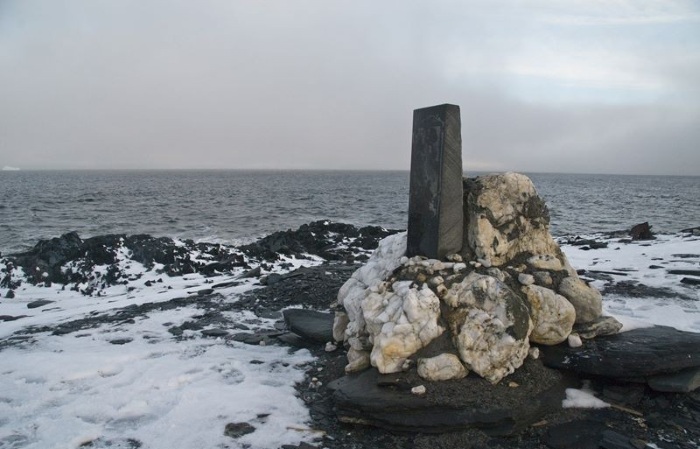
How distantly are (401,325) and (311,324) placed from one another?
8.44ft

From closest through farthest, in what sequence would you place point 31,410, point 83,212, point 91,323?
point 31,410
point 91,323
point 83,212

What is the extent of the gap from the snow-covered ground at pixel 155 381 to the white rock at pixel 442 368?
1.48 metres

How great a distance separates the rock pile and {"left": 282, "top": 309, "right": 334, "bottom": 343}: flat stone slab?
1.21ft

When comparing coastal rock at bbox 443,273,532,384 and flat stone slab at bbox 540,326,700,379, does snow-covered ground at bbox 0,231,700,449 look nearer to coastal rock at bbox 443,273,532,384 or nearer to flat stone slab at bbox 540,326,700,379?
flat stone slab at bbox 540,326,700,379

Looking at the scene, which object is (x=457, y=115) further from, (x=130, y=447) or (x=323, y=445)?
(x=130, y=447)

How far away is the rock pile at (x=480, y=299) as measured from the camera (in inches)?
216

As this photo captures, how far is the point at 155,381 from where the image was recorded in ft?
19.7

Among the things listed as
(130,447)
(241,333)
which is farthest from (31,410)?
(241,333)

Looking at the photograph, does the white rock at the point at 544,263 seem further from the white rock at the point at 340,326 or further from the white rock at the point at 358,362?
the white rock at the point at 340,326

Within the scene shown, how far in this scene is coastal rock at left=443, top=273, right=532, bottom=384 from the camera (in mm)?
5410

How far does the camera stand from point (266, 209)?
40.5 m

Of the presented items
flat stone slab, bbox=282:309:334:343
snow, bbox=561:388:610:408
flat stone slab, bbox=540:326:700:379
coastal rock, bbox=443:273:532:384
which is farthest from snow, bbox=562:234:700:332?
flat stone slab, bbox=282:309:334:343

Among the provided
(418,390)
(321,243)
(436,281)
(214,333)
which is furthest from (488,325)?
(321,243)

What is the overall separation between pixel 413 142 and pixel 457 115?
2.43 feet
